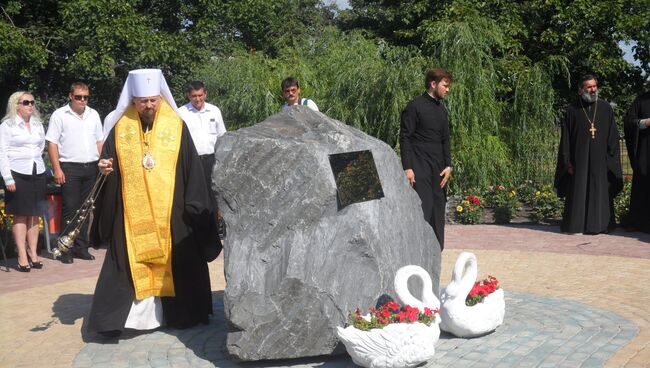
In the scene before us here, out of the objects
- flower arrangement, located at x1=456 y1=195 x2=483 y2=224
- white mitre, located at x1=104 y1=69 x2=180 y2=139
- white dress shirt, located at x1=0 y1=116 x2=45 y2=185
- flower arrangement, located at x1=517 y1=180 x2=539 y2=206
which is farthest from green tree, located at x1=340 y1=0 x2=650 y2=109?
white mitre, located at x1=104 y1=69 x2=180 y2=139

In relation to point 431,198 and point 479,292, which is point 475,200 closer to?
point 431,198

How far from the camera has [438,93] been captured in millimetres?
8852

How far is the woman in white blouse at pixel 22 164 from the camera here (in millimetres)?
9852

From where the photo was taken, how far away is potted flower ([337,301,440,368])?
5273 millimetres

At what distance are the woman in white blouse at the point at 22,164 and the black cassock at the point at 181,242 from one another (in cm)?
330

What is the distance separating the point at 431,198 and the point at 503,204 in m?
4.04

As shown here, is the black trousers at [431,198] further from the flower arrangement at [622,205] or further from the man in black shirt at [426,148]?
the flower arrangement at [622,205]

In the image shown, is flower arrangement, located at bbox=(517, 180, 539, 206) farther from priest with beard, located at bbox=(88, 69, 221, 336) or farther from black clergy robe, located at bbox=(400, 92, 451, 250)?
priest with beard, located at bbox=(88, 69, 221, 336)

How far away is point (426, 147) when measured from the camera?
29.9ft

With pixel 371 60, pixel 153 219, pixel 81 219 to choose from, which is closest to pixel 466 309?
pixel 153 219

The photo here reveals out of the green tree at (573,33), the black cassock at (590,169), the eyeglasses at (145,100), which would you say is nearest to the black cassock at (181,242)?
the eyeglasses at (145,100)

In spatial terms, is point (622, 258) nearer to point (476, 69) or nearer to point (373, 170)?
point (373, 170)

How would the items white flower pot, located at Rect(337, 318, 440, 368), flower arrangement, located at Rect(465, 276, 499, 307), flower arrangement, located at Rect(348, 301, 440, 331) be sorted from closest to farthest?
1. white flower pot, located at Rect(337, 318, 440, 368)
2. flower arrangement, located at Rect(348, 301, 440, 331)
3. flower arrangement, located at Rect(465, 276, 499, 307)

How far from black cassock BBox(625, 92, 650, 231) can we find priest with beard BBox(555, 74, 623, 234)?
0.26 m
